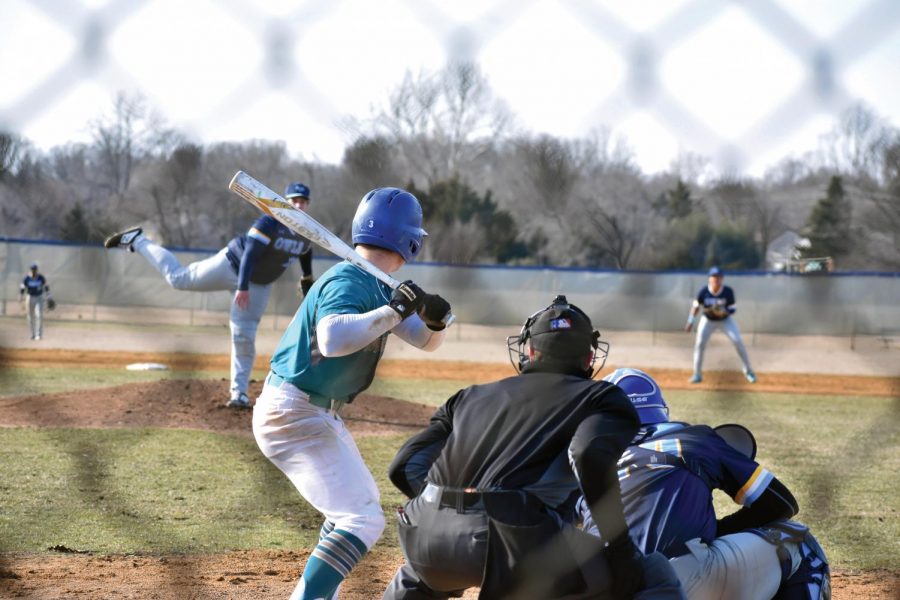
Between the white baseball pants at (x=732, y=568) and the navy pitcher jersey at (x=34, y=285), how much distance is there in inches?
631

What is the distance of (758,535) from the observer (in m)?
3.35

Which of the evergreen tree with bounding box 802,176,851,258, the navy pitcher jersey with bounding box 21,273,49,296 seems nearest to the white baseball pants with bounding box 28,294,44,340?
the navy pitcher jersey with bounding box 21,273,49,296

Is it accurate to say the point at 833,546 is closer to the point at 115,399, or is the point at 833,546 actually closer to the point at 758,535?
the point at 758,535

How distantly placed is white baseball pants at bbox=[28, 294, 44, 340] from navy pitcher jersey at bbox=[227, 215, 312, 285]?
10.7 m

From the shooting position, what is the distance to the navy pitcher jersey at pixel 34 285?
17281 millimetres

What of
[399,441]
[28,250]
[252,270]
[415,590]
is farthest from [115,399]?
[28,250]

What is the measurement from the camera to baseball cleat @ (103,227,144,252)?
20.6ft

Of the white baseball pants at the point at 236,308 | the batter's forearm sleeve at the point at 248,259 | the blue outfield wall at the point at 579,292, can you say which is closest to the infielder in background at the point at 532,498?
the batter's forearm sleeve at the point at 248,259

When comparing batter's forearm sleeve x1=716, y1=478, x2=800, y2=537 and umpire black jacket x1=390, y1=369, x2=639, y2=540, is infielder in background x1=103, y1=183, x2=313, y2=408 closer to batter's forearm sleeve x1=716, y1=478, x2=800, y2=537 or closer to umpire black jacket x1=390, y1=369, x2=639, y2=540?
batter's forearm sleeve x1=716, y1=478, x2=800, y2=537

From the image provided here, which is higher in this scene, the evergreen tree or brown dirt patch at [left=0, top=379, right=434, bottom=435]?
the evergreen tree

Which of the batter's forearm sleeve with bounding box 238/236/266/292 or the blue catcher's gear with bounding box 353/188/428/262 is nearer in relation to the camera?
the blue catcher's gear with bounding box 353/188/428/262

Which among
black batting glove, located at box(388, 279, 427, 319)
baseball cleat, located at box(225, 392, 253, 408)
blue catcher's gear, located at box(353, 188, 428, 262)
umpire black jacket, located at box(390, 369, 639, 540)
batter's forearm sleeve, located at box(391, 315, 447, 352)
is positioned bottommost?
baseball cleat, located at box(225, 392, 253, 408)

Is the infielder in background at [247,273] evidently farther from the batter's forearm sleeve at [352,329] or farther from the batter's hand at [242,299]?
the batter's forearm sleeve at [352,329]

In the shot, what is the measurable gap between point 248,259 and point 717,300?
8216mm
